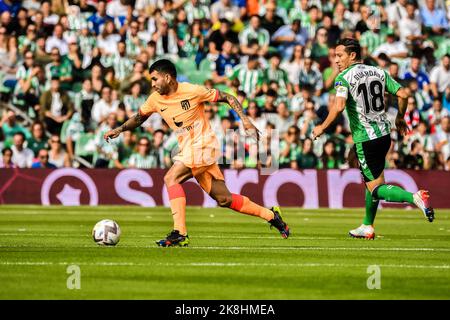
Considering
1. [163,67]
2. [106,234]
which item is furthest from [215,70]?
[106,234]

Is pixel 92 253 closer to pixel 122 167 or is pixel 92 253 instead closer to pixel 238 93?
pixel 122 167

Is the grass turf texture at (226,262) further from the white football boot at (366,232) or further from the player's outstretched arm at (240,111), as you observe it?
the player's outstretched arm at (240,111)

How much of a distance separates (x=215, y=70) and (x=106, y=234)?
50.5ft

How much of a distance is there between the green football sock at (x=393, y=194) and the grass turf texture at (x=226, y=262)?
64 cm

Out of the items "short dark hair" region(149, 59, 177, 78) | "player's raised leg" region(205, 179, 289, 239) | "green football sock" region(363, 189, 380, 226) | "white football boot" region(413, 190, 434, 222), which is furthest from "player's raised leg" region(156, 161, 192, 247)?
"white football boot" region(413, 190, 434, 222)

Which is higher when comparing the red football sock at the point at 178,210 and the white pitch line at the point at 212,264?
the red football sock at the point at 178,210

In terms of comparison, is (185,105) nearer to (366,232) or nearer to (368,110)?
(368,110)

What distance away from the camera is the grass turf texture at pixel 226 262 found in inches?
388

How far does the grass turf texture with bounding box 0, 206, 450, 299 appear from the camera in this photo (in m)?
9.85

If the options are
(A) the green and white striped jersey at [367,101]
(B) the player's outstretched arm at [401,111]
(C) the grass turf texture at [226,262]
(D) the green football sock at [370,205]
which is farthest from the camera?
(D) the green football sock at [370,205]

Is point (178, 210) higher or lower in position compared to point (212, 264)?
higher

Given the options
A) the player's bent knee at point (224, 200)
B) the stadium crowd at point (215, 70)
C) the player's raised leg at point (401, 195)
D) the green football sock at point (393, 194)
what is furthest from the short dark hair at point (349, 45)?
the stadium crowd at point (215, 70)

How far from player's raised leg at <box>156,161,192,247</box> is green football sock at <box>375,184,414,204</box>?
2679mm

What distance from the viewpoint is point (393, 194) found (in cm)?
1485
